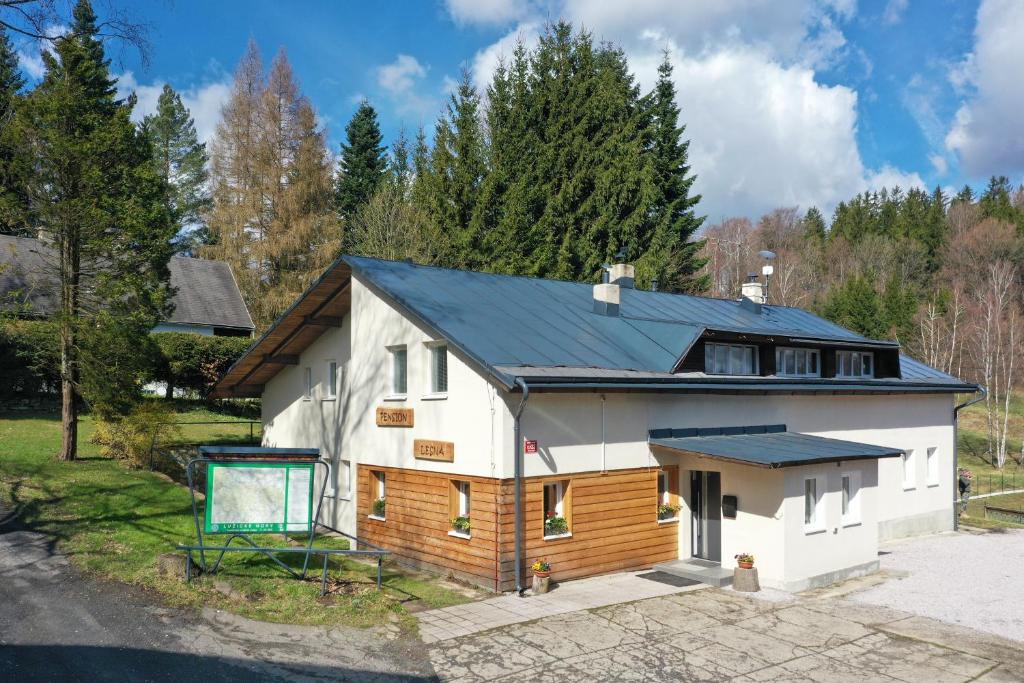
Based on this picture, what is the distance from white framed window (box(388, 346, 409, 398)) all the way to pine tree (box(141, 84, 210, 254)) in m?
47.2

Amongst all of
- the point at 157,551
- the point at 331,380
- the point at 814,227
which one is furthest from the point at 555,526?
the point at 814,227

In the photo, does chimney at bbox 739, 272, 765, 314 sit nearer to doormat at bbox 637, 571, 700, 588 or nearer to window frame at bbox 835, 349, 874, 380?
window frame at bbox 835, 349, 874, 380

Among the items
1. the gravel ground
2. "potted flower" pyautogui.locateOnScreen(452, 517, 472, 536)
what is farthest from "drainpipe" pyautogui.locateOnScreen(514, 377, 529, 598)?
the gravel ground

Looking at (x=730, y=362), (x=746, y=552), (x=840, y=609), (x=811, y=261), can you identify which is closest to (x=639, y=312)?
(x=730, y=362)

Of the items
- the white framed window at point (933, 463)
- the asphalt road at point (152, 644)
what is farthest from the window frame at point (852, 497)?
the asphalt road at point (152, 644)

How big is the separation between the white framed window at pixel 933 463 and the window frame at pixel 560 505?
13994 mm

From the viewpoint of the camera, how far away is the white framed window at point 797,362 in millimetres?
19375

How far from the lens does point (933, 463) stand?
23.1 m

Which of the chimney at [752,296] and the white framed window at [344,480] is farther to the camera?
the chimney at [752,296]

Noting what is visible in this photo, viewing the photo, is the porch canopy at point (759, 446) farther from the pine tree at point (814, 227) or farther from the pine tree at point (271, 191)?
the pine tree at point (814, 227)

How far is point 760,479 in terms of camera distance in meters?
14.8

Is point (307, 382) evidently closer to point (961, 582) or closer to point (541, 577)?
point (541, 577)

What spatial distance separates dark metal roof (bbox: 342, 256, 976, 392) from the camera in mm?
14211

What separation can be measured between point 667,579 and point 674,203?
29.8 meters
